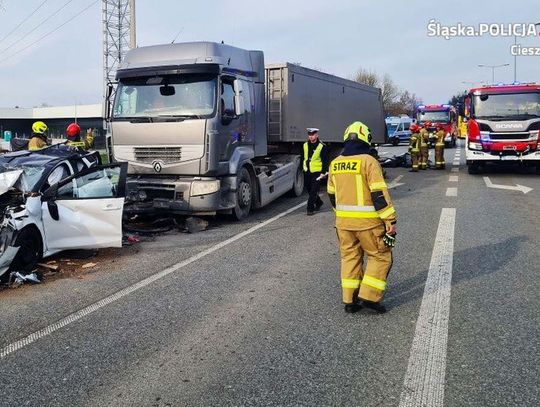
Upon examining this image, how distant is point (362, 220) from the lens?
454 cm

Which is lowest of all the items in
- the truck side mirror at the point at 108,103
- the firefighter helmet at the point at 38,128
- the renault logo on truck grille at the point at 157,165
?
the renault logo on truck grille at the point at 157,165

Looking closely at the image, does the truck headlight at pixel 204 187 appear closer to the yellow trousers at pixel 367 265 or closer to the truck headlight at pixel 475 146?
the yellow trousers at pixel 367 265

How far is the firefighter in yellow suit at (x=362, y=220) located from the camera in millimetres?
4465

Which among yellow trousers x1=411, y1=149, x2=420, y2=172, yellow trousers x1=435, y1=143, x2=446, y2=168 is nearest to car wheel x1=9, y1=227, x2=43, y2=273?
yellow trousers x1=411, y1=149, x2=420, y2=172

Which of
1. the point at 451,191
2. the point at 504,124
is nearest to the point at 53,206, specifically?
the point at 451,191

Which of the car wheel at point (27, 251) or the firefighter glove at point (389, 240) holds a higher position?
the firefighter glove at point (389, 240)

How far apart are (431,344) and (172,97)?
6361 mm

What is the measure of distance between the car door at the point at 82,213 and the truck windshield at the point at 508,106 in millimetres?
12723

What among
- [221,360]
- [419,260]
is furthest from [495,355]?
[419,260]

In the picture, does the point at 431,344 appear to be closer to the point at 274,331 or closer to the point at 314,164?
the point at 274,331

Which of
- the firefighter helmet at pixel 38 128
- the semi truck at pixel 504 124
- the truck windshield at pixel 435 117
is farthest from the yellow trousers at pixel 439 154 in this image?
the truck windshield at pixel 435 117

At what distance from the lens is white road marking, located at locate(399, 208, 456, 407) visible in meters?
3.22

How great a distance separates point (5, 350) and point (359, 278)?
296 cm

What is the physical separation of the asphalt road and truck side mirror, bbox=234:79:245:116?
278cm
